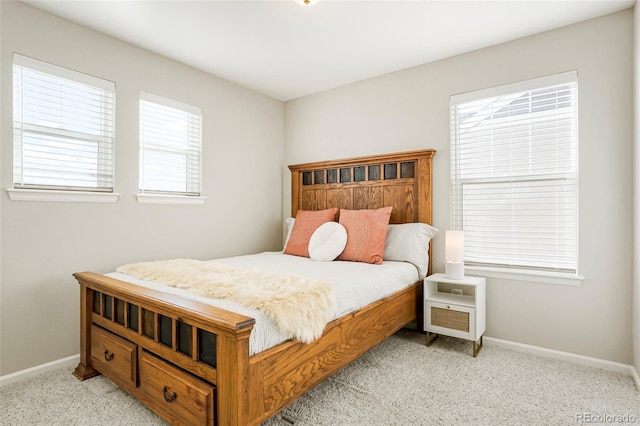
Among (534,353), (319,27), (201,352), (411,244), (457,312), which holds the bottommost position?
(534,353)

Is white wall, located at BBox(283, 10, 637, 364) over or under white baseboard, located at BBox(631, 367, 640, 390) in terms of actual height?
over

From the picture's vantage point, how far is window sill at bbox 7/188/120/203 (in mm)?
2281

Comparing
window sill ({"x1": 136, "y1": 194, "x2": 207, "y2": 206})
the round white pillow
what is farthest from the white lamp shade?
window sill ({"x1": 136, "y1": 194, "x2": 207, "y2": 206})

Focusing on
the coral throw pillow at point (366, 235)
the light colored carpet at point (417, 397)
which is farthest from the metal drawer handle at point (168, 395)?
the coral throw pillow at point (366, 235)

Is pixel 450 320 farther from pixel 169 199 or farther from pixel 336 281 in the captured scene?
pixel 169 199

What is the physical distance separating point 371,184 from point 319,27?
5.09 feet

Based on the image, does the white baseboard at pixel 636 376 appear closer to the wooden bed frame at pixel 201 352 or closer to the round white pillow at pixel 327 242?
the wooden bed frame at pixel 201 352

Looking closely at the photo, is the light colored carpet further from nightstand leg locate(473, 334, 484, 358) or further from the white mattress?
the white mattress

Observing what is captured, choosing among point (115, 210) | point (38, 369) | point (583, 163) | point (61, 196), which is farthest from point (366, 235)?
point (38, 369)

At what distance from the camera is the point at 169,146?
3.17 m

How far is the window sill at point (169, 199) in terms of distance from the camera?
115 inches

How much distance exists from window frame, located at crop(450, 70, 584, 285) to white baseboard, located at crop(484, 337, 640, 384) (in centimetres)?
53

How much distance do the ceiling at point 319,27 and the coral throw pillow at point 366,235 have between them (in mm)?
1446

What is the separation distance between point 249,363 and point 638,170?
8.69ft
